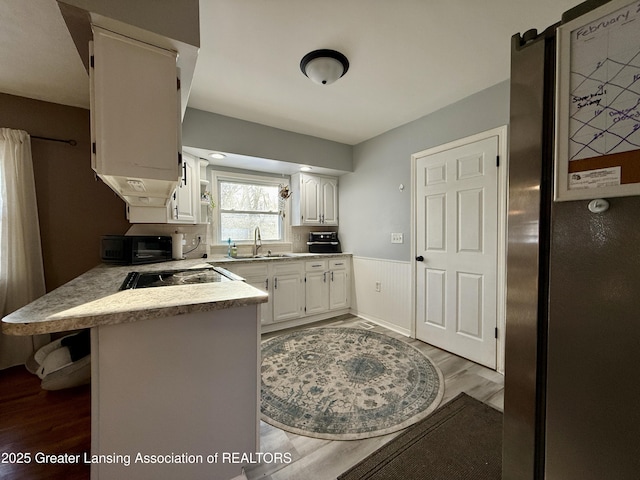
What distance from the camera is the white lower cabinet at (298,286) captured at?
3096mm

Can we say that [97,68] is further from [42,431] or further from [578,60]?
[42,431]

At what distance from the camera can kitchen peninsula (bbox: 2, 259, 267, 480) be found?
1000 mm

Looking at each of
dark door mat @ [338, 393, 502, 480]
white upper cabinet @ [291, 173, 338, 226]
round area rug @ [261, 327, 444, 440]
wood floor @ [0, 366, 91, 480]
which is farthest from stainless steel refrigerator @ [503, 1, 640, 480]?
white upper cabinet @ [291, 173, 338, 226]

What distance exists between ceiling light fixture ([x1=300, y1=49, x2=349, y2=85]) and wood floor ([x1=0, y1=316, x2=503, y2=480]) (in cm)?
248

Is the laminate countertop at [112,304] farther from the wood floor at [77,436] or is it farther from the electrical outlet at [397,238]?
the electrical outlet at [397,238]

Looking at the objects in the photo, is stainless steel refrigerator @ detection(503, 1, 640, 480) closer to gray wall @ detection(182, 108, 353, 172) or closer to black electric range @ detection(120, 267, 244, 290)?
black electric range @ detection(120, 267, 244, 290)

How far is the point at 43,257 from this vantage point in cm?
251

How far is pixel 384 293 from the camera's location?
3.38 m

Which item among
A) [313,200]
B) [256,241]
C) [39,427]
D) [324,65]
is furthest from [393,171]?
[39,427]

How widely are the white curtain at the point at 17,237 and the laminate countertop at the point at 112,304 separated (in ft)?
5.05

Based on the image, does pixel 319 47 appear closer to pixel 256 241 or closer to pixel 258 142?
pixel 258 142

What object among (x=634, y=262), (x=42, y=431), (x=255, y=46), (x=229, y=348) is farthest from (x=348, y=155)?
(x=42, y=431)

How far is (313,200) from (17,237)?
3.10 meters

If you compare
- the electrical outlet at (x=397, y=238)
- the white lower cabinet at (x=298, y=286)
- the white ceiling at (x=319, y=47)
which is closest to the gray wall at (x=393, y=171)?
the electrical outlet at (x=397, y=238)
